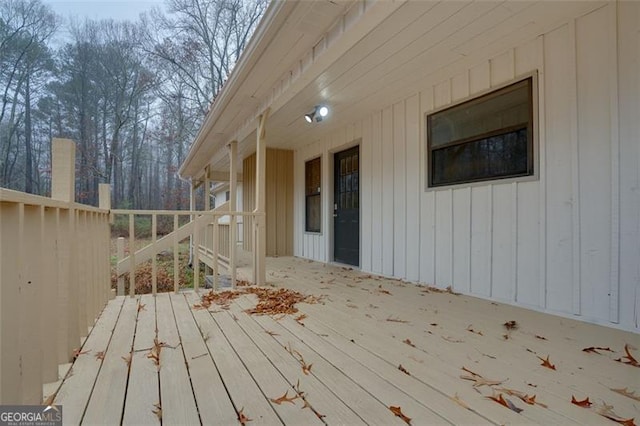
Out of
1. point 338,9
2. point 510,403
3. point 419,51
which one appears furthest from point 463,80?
point 510,403

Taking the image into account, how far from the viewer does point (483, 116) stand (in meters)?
3.26

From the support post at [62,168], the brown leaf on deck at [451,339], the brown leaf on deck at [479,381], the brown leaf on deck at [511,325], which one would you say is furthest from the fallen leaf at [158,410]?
the brown leaf on deck at [511,325]

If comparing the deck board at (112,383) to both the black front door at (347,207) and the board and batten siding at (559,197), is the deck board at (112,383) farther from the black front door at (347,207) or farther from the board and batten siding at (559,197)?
the black front door at (347,207)

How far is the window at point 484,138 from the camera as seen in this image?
2.91 metres

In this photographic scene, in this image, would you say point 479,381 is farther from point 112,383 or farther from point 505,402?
point 112,383

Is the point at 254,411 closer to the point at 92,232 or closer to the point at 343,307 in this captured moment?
the point at 343,307

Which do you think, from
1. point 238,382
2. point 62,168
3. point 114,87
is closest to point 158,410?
point 238,382

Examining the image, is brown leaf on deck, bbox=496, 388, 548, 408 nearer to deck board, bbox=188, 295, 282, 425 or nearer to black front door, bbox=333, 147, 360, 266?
deck board, bbox=188, 295, 282, 425

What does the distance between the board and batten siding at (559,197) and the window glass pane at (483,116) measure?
0.11m

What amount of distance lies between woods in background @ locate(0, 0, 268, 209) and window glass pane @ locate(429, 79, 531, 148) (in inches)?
423

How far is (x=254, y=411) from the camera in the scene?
1.30 meters

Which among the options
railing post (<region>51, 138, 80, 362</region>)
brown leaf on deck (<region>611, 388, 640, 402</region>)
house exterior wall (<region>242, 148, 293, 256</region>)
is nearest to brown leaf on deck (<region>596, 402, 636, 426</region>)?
brown leaf on deck (<region>611, 388, 640, 402</region>)

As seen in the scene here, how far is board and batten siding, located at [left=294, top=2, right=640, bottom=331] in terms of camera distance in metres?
2.26

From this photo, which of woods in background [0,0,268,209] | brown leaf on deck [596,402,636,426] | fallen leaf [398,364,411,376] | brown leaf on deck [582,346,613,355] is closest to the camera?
brown leaf on deck [596,402,636,426]
